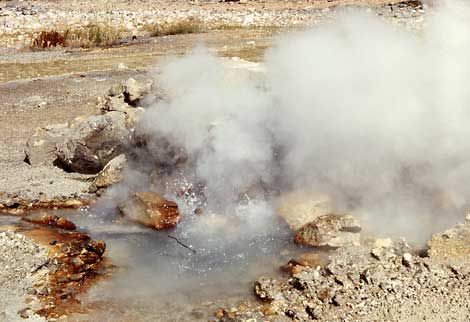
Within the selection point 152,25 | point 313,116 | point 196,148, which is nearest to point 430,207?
point 313,116

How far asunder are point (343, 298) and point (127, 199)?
3281 millimetres

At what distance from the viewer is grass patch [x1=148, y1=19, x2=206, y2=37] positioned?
17.8 metres

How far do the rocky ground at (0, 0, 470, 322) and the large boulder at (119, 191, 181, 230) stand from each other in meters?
0.03

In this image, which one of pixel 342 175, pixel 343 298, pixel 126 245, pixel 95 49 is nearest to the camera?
pixel 343 298

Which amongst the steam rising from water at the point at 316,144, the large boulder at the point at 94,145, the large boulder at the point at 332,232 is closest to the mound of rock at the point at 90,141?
the large boulder at the point at 94,145

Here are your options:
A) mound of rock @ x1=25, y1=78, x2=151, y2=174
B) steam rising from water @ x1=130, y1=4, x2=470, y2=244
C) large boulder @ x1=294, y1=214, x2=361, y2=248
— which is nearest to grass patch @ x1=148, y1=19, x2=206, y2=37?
mound of rock @ x1=25, y1=78, x2=151, y2=174

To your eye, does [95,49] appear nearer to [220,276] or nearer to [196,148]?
[196,148]

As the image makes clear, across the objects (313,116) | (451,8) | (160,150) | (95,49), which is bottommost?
(95,49)

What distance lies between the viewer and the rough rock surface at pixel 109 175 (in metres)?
8.15

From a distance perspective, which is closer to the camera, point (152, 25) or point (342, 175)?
point (342, 175)

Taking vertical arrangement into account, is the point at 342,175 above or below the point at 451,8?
below

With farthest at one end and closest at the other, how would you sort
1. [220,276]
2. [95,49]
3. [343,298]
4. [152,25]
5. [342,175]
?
1. [152,25]
2. [95,49]
3. [342,175]
4. [220,276]
5. [343,298]

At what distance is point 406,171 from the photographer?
702 cm

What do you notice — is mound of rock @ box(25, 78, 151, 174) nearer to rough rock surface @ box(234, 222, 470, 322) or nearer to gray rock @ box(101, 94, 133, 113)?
gray rock @ box(101, 94, 133, 113)
